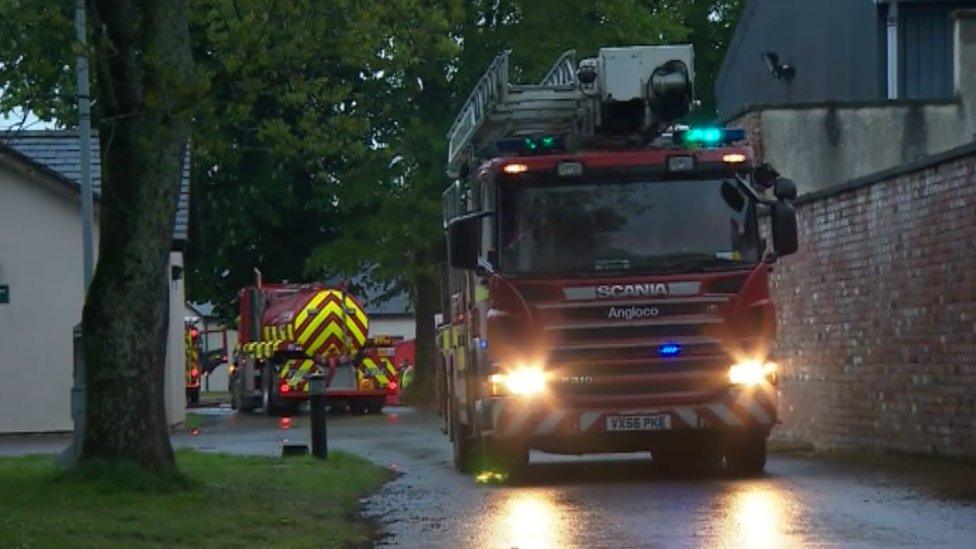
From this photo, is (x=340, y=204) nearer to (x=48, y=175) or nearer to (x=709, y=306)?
(x=48, y=175)

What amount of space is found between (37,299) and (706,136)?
1981 centimetres

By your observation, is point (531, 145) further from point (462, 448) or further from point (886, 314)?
point (886, 314)

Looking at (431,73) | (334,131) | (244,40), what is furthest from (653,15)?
(244,40)

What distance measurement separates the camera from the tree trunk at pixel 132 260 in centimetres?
1571

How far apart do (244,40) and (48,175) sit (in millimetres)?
Answer: 21194

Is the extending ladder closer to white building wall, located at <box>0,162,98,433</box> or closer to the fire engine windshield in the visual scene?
the fire engine windshield

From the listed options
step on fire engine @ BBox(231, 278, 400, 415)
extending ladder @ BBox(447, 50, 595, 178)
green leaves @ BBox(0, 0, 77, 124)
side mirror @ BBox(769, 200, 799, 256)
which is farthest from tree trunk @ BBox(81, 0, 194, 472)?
step on fire engine @ BBox(231, 278, 400, 415)

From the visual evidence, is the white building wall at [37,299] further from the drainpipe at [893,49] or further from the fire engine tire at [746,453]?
the fire engine tire at [746,453]

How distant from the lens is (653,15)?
45.7 metres

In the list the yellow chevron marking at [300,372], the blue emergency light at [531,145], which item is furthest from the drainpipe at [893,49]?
the blue emergency light at [531,145]

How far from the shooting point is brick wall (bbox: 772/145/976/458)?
19.5 meters

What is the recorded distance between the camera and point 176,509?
14.4m

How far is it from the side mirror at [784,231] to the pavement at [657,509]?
1984mm

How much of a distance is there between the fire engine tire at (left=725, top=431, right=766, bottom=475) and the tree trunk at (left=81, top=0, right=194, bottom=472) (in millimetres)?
5385
